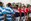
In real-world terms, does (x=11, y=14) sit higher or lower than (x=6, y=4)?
lower

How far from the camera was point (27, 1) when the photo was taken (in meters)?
1.29

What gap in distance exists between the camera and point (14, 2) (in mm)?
1256

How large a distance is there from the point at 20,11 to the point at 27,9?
12 cm

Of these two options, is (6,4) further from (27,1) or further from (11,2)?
(27,1)

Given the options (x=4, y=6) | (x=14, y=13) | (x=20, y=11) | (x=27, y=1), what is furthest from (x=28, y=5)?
(x=4, y=6)

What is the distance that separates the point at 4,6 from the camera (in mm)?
1213

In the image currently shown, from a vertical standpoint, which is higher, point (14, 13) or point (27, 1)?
point (27, 1)

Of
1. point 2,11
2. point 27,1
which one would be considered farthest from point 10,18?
point 27,1

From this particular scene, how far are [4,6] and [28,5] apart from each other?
15.5 inches

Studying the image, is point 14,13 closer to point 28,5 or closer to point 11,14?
point 11,14

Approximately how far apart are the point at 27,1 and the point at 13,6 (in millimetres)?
248

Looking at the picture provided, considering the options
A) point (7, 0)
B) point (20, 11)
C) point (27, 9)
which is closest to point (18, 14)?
point (20, 11)

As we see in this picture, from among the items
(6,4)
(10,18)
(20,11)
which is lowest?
(10,18)

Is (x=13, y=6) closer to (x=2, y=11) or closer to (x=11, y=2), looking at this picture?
(x=11, y=2)
